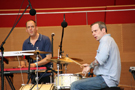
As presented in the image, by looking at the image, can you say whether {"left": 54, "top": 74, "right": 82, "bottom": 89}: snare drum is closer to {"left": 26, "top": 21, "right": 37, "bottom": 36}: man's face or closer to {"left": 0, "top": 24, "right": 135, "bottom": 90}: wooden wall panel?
{"left": 26, "top": 21, "right": 37, "bottom": 36}: man's face

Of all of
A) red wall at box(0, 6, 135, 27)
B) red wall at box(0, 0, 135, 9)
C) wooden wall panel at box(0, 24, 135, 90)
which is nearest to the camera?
wooden wall panel at box(0, 24, 135, 90)

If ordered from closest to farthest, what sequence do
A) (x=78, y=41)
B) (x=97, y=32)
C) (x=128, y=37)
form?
(x=97, y=32) → (x=128, y=37) → (x=78, y=41)

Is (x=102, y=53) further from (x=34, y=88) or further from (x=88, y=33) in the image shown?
(x=88, y=33)

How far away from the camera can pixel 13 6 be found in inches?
291

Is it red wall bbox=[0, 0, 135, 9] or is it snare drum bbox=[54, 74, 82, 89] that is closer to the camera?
snare drum bbox=[54, 74, 82, 89]

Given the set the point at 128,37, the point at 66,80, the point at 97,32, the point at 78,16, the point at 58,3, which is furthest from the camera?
the point at 58,3

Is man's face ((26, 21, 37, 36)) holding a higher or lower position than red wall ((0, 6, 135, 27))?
lower

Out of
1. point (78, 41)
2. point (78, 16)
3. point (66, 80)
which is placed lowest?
point (66, 80)

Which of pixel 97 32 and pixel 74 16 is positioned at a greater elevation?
pixel 74 16

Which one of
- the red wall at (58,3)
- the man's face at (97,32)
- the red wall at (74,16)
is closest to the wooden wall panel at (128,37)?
the red wall at (74,16)

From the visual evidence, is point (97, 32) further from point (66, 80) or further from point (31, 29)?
point (31, 29)

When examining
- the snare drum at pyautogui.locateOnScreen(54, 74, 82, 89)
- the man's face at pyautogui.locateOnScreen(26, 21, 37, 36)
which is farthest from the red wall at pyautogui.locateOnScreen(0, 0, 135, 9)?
the snare drum at pyautogui.locateOnScreen(54, 74, 82, 89)

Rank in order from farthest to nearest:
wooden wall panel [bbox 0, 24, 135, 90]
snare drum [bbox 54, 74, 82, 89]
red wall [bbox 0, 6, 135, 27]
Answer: red wall [bbox 0, 6, 135, 27] < wooden wall panel [bbox 0, 24, 135, 90] < snare drum [bbox 54, 74, 82, 89]

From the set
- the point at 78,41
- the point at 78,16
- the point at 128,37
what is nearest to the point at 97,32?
the point at 78,41
